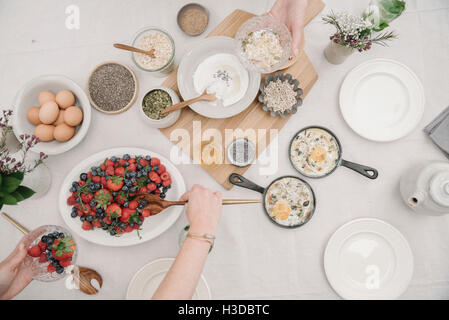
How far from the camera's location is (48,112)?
93cm

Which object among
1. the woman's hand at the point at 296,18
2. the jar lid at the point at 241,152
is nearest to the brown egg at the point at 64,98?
the jar lid at the point at 241,152

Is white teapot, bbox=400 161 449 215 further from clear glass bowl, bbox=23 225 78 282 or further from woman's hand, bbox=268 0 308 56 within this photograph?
clear glass bowl, bbox=23 225 78 282

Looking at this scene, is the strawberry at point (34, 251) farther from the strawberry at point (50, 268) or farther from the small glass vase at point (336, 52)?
the small glass vase at point (336, 52)

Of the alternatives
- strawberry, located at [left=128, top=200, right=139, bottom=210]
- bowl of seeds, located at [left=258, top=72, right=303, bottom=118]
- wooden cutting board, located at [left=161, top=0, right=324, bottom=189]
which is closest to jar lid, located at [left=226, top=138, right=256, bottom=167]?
wooden cutting board, located at [left=161, top=0, right=324, bottom=189]

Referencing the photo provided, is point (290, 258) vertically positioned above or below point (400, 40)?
below

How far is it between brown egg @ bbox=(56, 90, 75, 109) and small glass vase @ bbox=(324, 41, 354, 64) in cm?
92

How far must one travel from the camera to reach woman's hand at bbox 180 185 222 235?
0.81 meters

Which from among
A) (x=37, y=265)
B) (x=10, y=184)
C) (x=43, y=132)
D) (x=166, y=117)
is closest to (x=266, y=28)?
(x=166, y=117)

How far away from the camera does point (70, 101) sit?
0.97 meters

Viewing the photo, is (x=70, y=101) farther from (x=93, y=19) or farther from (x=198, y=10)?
(x=198, y=10)

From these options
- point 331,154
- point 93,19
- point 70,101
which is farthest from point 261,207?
point 93,19

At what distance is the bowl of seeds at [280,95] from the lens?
0.99 metres

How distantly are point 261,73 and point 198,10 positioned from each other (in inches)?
14.2

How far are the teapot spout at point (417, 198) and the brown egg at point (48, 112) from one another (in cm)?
120
